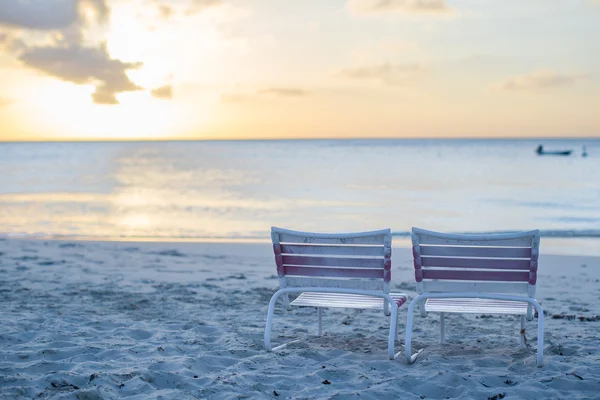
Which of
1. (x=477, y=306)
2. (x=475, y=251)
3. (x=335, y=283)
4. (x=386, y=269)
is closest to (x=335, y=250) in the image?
(x=335, y=283)

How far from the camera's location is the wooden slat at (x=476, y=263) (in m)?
4.43

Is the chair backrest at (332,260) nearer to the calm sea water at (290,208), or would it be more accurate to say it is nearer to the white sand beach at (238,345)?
Result: the white sand beach at (238,345)

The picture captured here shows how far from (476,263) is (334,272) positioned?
1.01 m

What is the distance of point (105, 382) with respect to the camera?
13.3 feet

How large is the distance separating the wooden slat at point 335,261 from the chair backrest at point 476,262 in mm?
322

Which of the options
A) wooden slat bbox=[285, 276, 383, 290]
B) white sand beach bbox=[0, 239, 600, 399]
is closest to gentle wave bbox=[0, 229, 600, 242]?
white sand beach bbox=[0, 239, 600, 399]

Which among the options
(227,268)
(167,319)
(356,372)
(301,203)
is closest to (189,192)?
(301,203)

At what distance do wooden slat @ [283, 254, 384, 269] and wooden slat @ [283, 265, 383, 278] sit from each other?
0.03 metres

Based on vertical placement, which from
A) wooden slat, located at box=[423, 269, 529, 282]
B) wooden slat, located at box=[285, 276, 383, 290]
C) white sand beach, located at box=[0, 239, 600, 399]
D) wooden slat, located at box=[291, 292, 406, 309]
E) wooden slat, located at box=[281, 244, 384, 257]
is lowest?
white sand beach, located at box=[0, 239, 600, 399]

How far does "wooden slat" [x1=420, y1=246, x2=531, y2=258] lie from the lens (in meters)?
4.39

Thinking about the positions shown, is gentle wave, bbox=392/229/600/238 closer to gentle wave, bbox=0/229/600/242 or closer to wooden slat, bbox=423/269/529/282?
gentle wave, bbox=0/229/600/242

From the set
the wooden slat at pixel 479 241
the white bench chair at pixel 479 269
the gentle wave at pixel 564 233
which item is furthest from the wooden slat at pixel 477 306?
the gentle wave at pixel 564 233

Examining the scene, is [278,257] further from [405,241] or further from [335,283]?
[405,241]

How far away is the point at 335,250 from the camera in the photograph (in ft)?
15.5
